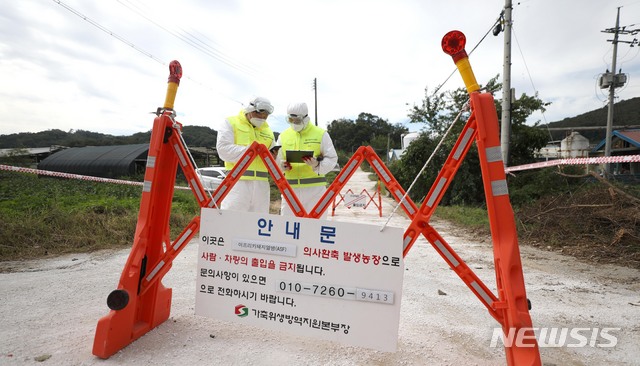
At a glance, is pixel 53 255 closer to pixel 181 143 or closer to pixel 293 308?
pixel 181 143

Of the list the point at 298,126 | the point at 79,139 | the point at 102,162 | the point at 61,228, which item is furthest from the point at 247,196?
the point at 79,139

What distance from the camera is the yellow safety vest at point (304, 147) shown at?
3.84 meters

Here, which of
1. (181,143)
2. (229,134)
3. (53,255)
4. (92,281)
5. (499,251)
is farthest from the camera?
(53,255)

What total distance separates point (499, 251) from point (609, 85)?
23.8m

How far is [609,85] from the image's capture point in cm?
1919

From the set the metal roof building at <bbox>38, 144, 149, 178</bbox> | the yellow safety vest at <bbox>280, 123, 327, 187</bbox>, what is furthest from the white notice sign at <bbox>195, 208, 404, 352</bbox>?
the metal roof building at <bbox>38, 144, 149, 178</bbox>

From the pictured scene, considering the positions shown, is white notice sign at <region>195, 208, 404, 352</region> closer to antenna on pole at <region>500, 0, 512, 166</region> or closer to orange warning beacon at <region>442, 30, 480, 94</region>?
orange warning beacon at <region>442, 30, 480, 94</region>

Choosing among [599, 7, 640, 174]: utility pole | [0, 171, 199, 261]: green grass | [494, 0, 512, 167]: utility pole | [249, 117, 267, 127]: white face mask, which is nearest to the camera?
[249, 117, 267, 127]: white face mask

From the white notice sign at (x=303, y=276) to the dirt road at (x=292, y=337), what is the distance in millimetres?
291

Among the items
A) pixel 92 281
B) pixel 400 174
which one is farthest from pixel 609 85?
pixel 92 281

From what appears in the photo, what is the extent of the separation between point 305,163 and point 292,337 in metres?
1.77

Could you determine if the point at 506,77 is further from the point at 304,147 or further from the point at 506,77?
the point at 304,147

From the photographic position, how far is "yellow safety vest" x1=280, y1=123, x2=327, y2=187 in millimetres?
3842

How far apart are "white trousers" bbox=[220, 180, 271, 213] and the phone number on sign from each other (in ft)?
4.67
